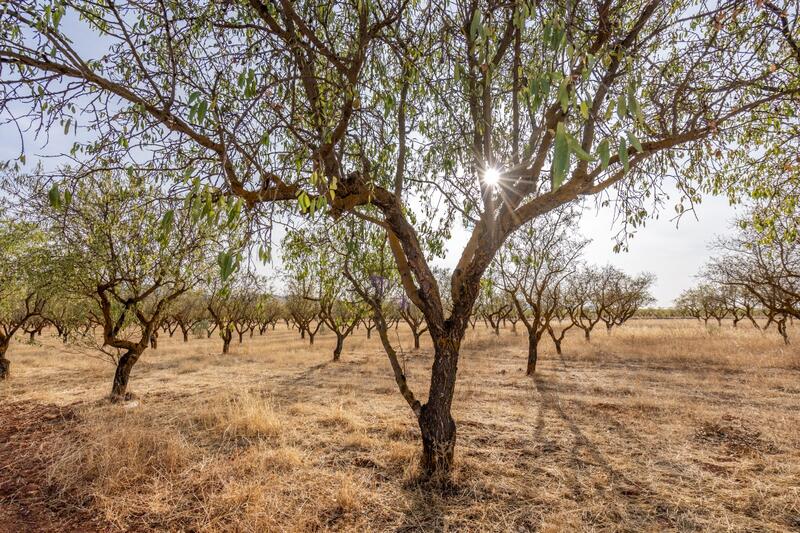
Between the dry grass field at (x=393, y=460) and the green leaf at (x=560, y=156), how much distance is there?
395 cm

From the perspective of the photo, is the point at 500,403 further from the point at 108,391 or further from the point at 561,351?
the point at 561,351

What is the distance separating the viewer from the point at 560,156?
1.36 metres

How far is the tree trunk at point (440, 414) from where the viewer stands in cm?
494

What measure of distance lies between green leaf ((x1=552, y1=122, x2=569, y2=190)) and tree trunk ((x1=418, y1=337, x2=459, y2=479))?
3802 mm

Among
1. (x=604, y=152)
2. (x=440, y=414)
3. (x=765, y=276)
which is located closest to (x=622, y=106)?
(x=604, y=152)

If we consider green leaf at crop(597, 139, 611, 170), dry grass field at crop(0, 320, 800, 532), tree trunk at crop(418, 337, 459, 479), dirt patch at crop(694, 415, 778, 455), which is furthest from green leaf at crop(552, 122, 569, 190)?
dirt patch at crop(694, 415, 778, 455)

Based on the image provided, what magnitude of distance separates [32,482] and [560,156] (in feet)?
24.3

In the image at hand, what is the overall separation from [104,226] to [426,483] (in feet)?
29.3

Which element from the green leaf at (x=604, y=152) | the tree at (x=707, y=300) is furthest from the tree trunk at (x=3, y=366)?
the tree at (x=707, y=300)

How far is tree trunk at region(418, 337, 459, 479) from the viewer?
16.2ft

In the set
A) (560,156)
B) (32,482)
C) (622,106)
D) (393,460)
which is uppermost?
(622,106)

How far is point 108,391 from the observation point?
440 inches

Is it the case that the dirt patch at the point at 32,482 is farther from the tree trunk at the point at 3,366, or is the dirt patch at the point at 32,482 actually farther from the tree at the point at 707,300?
the tree at the point at 707,300

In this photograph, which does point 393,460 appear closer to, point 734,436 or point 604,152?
point 604,152
